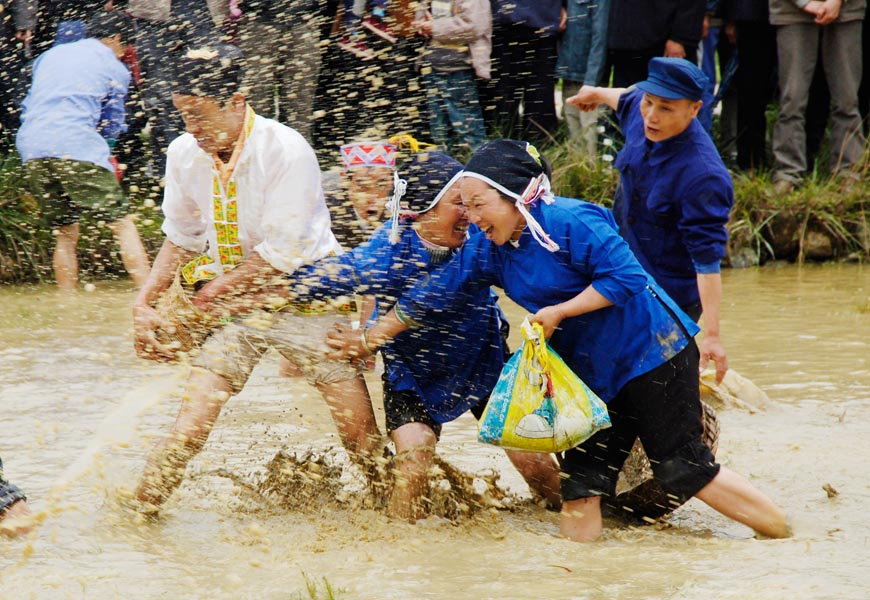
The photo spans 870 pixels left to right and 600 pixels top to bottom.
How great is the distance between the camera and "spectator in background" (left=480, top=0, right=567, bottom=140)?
9.32 m

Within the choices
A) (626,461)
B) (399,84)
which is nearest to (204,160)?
(626,461)

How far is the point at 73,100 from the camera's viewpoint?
785 cm

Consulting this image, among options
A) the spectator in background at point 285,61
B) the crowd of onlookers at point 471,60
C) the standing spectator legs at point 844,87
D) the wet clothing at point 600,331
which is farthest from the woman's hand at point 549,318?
the standing spectator legs at point 844,87

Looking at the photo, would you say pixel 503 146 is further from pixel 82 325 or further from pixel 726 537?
pixel 82 325

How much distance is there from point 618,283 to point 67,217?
531 centimetres

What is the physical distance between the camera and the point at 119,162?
9766 mm

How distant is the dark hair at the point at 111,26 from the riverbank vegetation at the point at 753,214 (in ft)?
3.83

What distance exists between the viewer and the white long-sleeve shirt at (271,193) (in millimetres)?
4695

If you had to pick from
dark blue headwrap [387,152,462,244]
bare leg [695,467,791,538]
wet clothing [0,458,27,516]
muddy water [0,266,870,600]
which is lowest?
muddy water [0,266,870,600]

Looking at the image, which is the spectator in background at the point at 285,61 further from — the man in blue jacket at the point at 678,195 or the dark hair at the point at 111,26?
the man in blue jacket at the point at 678,195

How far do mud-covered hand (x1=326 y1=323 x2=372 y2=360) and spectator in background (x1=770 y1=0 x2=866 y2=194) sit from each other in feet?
19.3

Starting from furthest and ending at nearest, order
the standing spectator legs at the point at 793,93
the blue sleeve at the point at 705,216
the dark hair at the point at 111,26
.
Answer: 1. the standing spectator legs at the point at 793,93
2. the dark hair at the point at 111,26
3. the blue sleeve at the point at 705,216

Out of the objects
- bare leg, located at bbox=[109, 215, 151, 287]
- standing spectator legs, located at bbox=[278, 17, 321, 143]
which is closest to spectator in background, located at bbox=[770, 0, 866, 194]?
standing spectator legs, located at bbox=[278, 17, 321, 143]

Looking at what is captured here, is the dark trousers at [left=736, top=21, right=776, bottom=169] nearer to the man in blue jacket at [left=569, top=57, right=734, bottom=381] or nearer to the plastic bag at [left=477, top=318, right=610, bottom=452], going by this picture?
the man in blue jacket at [left=569, top=57, right=734, bottom=381]
